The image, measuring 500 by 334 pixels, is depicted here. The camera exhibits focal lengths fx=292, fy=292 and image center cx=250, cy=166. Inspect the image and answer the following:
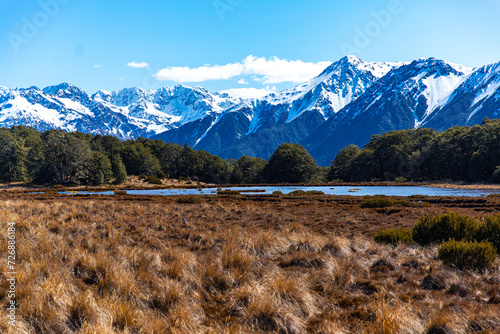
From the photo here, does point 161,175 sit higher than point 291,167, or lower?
lower

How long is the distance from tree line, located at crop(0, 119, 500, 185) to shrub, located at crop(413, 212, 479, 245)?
7748 centimetres

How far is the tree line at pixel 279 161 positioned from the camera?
81312mm

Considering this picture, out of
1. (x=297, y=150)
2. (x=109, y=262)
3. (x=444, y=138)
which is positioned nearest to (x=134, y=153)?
(x=297, y=150)

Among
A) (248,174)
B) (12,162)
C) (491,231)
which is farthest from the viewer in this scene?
(248,174)

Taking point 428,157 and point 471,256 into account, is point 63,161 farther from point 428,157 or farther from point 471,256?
point 428,157

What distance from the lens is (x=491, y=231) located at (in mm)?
9117

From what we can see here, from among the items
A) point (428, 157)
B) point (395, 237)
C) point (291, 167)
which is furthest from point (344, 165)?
point (395, 237)

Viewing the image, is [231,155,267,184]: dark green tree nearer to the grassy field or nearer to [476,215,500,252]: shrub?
[476,215,500,252]: shrub

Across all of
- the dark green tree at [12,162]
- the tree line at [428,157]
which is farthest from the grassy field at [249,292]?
the dark green tree at [12,162]

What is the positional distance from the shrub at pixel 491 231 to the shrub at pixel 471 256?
191 cm

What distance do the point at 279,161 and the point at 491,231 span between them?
92.9 metres

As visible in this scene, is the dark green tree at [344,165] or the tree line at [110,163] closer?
the tree line at [110,163]

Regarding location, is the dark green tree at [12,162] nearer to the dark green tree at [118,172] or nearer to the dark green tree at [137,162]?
the dark green tree at [118,172]

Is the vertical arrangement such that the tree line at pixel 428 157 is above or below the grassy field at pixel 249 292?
above
